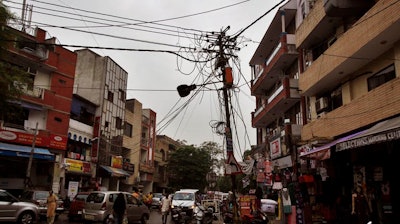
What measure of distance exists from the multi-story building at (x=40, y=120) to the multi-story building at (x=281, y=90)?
52.4 feet

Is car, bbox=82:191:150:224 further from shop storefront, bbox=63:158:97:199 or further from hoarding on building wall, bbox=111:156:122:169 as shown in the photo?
hoarding on building wall, bbox=111:156:122:169

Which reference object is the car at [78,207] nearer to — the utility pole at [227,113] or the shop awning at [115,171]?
the utility pole at [227,113]

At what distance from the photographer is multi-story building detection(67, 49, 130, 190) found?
33.5 meters

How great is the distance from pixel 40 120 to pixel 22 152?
12.6 feet

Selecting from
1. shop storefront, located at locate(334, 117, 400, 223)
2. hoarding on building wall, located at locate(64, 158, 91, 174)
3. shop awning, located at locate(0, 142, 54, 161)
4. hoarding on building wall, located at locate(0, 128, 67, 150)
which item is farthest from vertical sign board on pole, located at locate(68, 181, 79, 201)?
shop storefront, located at locate(334, 117, 400, 223)

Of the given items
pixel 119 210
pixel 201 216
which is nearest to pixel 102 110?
pixel 201 216

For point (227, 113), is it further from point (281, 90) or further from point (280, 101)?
point (280, 101)

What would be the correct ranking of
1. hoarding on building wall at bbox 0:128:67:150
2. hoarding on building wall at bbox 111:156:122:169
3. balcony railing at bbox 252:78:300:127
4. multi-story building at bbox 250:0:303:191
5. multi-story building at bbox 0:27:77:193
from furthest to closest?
1. hoarding on building wall at bbox 111:156:122:169
2. multi-story building at bbox 0:27:77:193
3. hoarding on building wall at bbox 0:128:67:150
4. balcony railing at bbox 252:78:300:127
5. multi-story building at bbox 250:0:303:191

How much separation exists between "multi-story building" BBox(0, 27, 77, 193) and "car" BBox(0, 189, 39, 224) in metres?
8.32

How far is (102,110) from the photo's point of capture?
3538 cm

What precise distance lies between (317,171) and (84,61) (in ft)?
94.6

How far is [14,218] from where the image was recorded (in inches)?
609

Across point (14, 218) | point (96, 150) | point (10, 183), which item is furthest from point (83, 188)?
point (14, 218)

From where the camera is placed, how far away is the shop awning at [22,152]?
22875 millimetres
